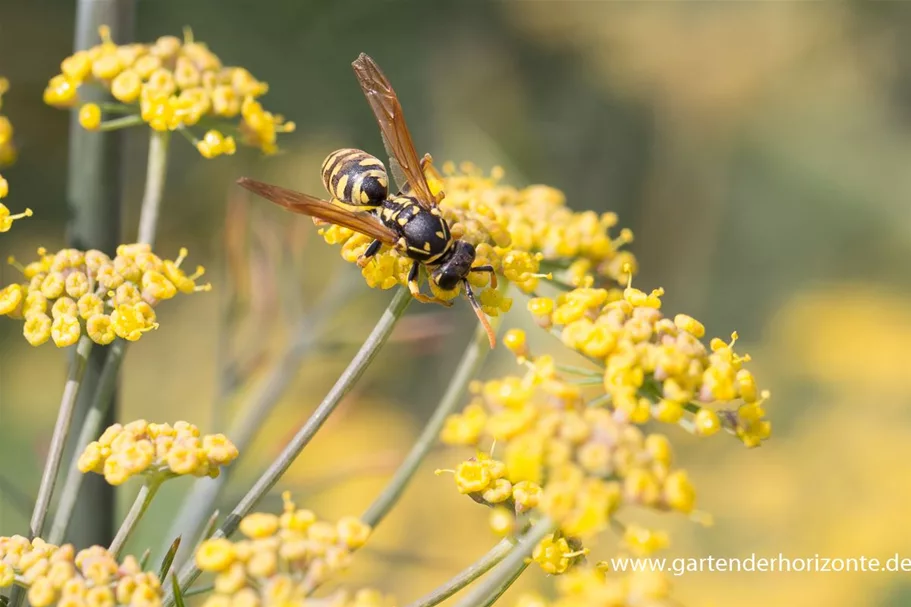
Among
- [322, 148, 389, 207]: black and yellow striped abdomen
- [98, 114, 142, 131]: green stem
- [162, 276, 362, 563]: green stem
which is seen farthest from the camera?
[322, 148, 389, 207]: black and yellow striped abdomen

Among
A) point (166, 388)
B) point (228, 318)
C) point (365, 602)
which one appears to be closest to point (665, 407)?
point (365, 602)

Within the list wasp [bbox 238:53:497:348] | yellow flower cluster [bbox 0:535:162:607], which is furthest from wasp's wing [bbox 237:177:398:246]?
yellow flower cluster [bbox 0:535:162:607]

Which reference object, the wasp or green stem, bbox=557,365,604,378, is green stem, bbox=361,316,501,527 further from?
green stem, bbox=557,365,604,378

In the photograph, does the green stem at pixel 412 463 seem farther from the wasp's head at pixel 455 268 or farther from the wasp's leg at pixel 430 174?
the wasp's leg at pixel 430 174

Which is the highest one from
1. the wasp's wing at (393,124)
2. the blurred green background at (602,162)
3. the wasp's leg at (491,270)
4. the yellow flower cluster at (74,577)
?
the blurred green background at (602,162)

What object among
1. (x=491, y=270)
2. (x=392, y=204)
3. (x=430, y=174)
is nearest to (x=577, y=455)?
(x=491, y=270)

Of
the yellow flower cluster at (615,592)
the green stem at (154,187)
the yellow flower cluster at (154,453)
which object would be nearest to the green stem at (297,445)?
the yellow flower cluster at (154,453)
